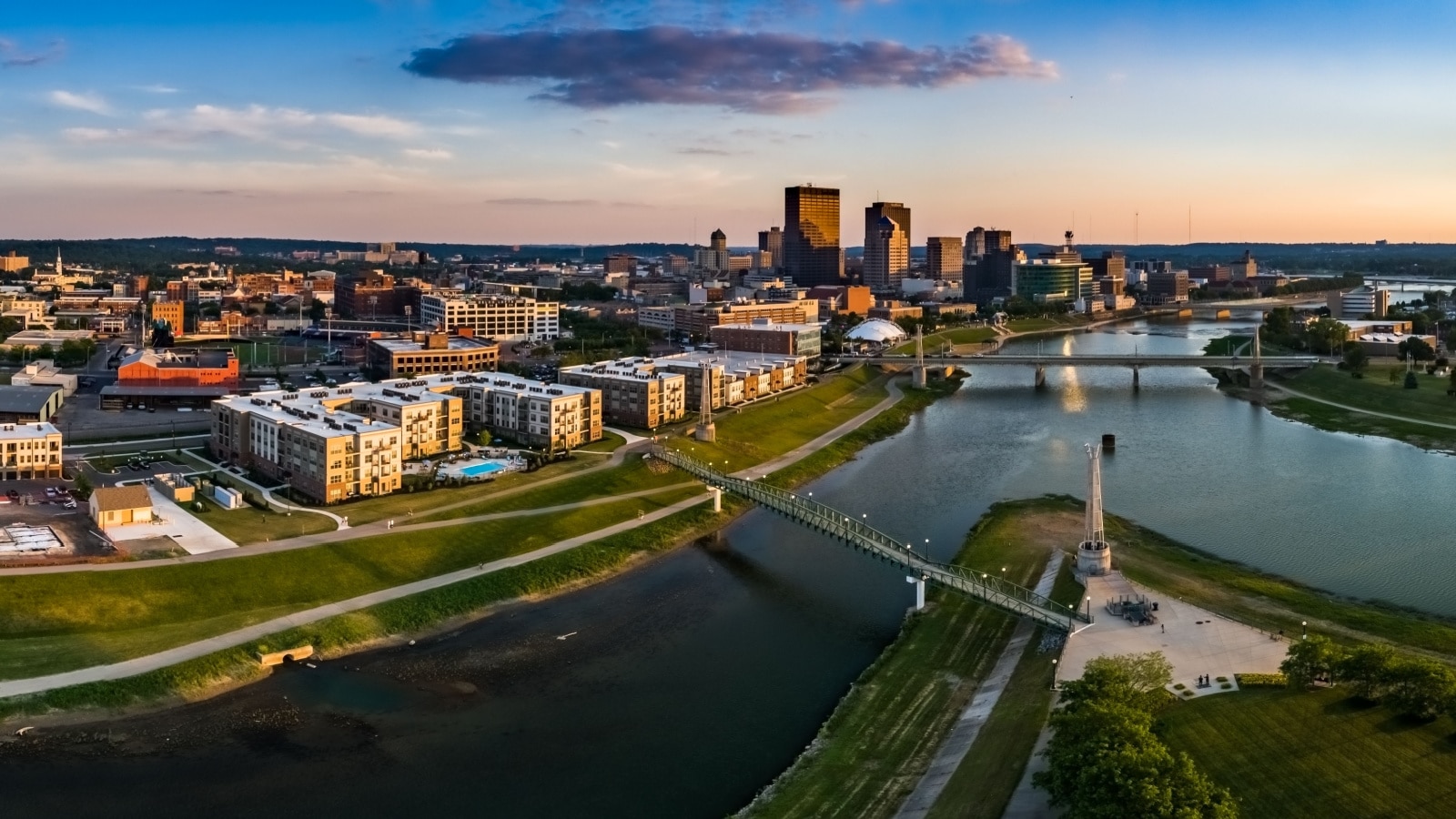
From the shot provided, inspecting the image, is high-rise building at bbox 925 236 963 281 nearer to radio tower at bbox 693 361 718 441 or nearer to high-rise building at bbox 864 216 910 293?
high-rise building at bbox 864 216 910 293

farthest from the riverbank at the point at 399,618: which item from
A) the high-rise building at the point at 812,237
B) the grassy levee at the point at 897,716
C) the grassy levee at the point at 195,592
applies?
the high-rise building at the point at 812,237

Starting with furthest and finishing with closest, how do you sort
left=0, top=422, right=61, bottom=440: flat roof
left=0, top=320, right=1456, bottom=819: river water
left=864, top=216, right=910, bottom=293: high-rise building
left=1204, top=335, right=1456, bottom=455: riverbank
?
left=864, top=216, right=910, bottom=293: high-rise building < left=1204, top=335, right=1456, bottom=455: riverbank < left=0, top=422, right=61, bottom=440: flat roof < left=0, top=320, right=1456, bottom=819: river water

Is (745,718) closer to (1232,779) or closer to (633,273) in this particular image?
(1232,779)

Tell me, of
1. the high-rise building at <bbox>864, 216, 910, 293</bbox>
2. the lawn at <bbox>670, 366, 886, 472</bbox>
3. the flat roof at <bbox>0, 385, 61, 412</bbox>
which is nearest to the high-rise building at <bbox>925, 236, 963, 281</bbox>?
the high-rise building at <bbox>864, 216, 910, 293</bbox>

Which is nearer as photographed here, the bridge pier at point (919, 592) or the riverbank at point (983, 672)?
the riverbank at point (983, 672)

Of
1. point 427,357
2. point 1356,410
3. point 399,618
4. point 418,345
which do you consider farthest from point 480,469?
point 1356,410

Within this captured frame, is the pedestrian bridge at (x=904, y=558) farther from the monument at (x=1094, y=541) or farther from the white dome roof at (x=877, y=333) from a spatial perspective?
the white dome roof at (x=877, y=333)

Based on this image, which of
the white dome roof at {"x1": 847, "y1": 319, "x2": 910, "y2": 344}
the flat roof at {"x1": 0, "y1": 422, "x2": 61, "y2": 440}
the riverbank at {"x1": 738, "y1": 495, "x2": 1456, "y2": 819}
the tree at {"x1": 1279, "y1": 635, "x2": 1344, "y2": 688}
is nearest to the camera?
the riverbank at {"x1": 738, "y1": 495, "x2": 1456, "y2": 819}
